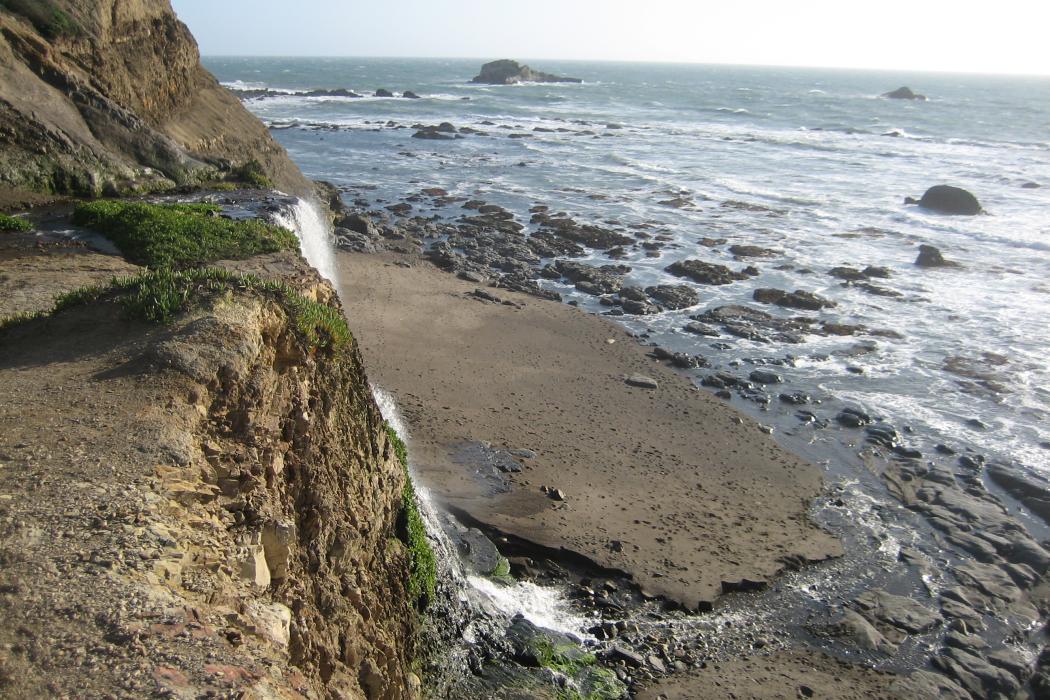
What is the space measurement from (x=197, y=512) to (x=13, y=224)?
10.6m

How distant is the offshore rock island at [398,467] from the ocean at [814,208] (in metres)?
0.76

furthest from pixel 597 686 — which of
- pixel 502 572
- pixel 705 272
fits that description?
pixel 705 272

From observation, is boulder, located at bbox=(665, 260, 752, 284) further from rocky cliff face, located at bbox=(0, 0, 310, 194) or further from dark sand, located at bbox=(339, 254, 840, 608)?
rocky cliff face, located at bbox=(0, 0, 310, 194)

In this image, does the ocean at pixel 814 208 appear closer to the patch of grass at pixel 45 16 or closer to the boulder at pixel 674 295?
the boulder at pixel 674 295

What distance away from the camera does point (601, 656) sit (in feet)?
35.7

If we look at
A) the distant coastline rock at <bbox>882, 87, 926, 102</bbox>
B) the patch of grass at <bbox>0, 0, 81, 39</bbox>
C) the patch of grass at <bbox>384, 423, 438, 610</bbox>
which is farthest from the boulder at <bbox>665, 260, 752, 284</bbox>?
the distant coastline rock at <bbox>882, 87, 926, 102</bbox>

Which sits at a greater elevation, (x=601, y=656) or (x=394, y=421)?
(x=394, y=421)

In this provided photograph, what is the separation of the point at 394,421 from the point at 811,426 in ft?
32.6

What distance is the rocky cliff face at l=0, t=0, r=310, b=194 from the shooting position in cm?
1620

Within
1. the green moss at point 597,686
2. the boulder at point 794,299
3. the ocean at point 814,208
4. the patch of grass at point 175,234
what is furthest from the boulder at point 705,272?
the green moss at point 597,686

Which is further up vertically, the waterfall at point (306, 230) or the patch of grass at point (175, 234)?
the patch of grass at point (175, 234)

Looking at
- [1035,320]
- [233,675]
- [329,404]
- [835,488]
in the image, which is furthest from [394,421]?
[1035,320]

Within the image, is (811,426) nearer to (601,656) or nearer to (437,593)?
(601,656)

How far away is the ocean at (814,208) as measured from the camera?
832 inches
